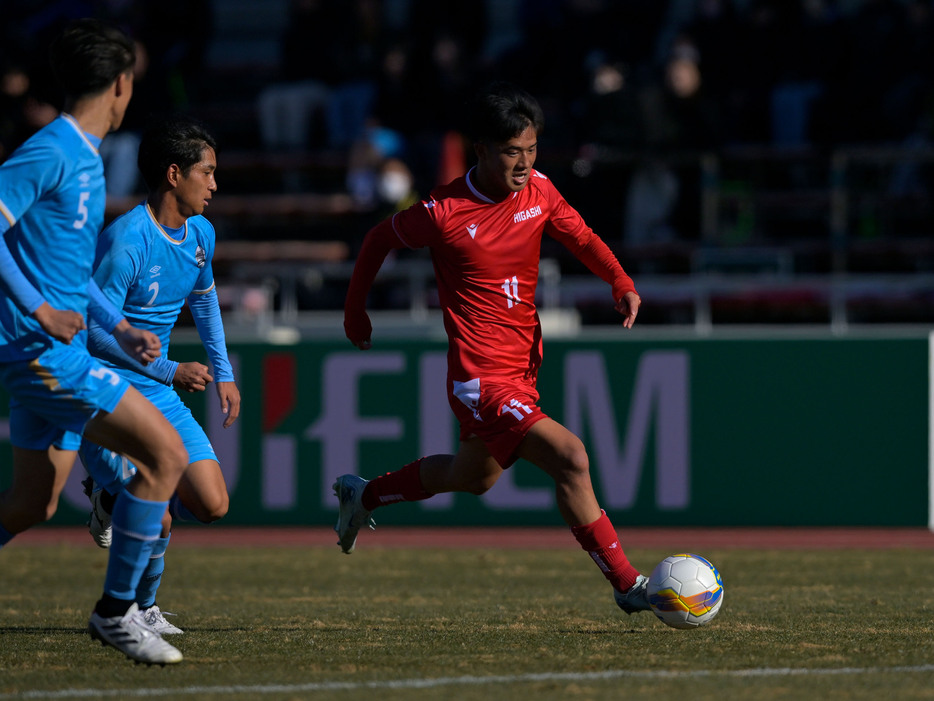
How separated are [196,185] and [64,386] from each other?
1.33m

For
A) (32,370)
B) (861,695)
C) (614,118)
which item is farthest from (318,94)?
(861,695)

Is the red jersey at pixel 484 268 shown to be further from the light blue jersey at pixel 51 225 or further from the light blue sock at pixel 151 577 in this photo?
the light blue jersey at pixel 51 225

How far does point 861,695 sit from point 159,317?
3230 millimetres

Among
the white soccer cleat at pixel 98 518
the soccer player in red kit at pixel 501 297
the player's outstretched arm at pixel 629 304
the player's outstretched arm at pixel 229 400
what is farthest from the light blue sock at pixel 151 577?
the player's outstretched arm at pixel 629 304

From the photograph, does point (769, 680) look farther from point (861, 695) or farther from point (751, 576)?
point (751, 576)

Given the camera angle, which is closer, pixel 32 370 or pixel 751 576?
pixel 32 370

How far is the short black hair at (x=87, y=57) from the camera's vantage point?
16.1 ft

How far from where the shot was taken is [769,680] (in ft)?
15.8

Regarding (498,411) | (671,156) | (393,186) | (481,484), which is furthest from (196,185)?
(671,156)

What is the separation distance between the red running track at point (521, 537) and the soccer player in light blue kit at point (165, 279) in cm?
447

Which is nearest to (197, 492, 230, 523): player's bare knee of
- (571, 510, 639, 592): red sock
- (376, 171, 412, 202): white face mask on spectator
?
(571, 510, 639, 592): red sock

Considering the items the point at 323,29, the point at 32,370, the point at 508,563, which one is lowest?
the point at 508,563

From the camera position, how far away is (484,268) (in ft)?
20.4

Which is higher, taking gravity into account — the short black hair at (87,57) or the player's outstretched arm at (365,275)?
the short black hair at (87,57)
